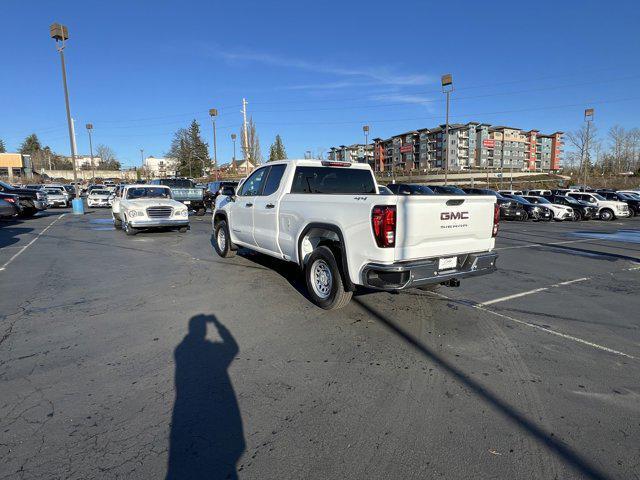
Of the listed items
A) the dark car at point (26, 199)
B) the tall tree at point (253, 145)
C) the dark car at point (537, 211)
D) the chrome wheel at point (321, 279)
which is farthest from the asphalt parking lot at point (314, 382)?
the tall tree at point (253, 145)

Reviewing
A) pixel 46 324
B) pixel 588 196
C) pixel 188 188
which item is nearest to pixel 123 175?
pixel 188 188

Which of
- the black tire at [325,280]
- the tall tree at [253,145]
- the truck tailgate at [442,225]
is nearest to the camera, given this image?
the truck tailgate at [442,225]

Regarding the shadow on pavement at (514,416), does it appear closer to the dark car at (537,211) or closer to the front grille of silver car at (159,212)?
the front grille of silver car at (159,212)

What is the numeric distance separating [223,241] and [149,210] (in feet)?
17.1

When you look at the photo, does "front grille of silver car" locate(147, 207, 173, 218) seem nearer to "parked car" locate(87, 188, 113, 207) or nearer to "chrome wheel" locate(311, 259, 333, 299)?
"chrome wheel" locate(311, 259, 333, 299)

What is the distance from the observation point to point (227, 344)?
4.38 metres

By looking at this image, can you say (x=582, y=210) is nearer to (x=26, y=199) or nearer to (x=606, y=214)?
(x=606, y=214)

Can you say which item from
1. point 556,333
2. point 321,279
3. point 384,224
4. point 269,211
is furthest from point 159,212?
point 556,333

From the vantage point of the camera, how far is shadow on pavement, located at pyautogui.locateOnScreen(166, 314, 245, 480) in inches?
98.9

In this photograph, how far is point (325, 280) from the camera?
220 inches

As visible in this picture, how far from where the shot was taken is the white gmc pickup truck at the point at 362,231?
4.54 meters

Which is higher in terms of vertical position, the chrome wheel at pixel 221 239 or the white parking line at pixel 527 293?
the chrome wheel at pixel 221 239

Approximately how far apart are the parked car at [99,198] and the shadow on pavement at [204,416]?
3031 cm

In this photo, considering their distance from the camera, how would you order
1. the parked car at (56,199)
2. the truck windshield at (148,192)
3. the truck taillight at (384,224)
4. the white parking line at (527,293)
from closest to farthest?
1. the truck taillight at (384,224)
2. the white parking line at (527,293)
3. the truck windshield at (148,192)
4. the parked car at (56,199)
